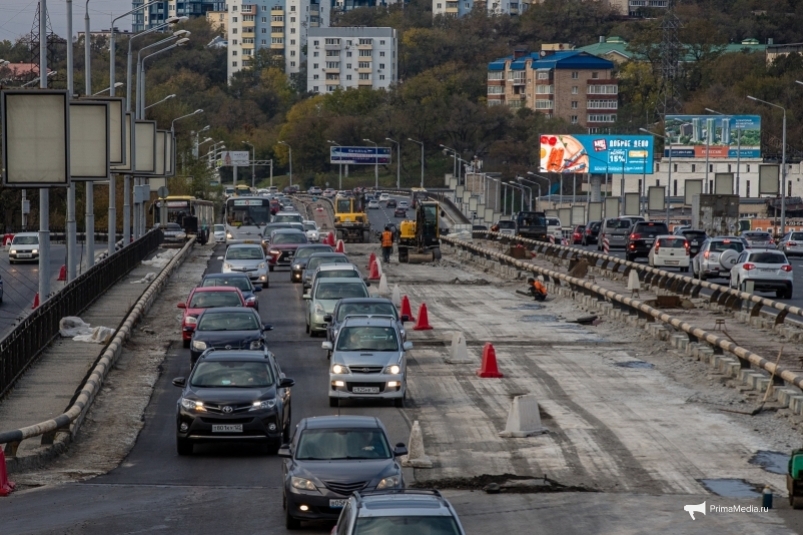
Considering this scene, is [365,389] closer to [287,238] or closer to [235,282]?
[235,282]

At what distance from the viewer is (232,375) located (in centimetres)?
2147

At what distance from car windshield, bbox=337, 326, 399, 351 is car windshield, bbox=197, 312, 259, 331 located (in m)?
3.46

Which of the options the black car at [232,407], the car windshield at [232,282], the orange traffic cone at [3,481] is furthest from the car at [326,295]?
the orange traffic cone at [3,481]

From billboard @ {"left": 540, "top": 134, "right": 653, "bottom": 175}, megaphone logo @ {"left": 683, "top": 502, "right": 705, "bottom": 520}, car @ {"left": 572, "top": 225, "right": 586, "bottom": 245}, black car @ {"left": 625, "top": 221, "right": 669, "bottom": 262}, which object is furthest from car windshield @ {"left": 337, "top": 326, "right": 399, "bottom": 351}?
billboard @ {"left": 540, "top": 134, "right": 653, "bottom": 175}

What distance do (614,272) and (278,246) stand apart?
15.2m

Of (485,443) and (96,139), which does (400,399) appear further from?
(96,139)

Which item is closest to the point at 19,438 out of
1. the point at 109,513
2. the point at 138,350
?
the point at 109,513

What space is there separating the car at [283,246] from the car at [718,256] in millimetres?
17453

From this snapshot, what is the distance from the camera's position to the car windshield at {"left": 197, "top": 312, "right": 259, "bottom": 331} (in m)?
29.2

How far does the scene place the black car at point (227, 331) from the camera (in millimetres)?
28234

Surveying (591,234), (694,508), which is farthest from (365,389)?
(591,234)

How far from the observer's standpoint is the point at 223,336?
28516mm

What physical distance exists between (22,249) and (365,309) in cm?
3979

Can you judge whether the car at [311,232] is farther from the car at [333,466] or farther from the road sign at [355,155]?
the road sign at [355,155]
